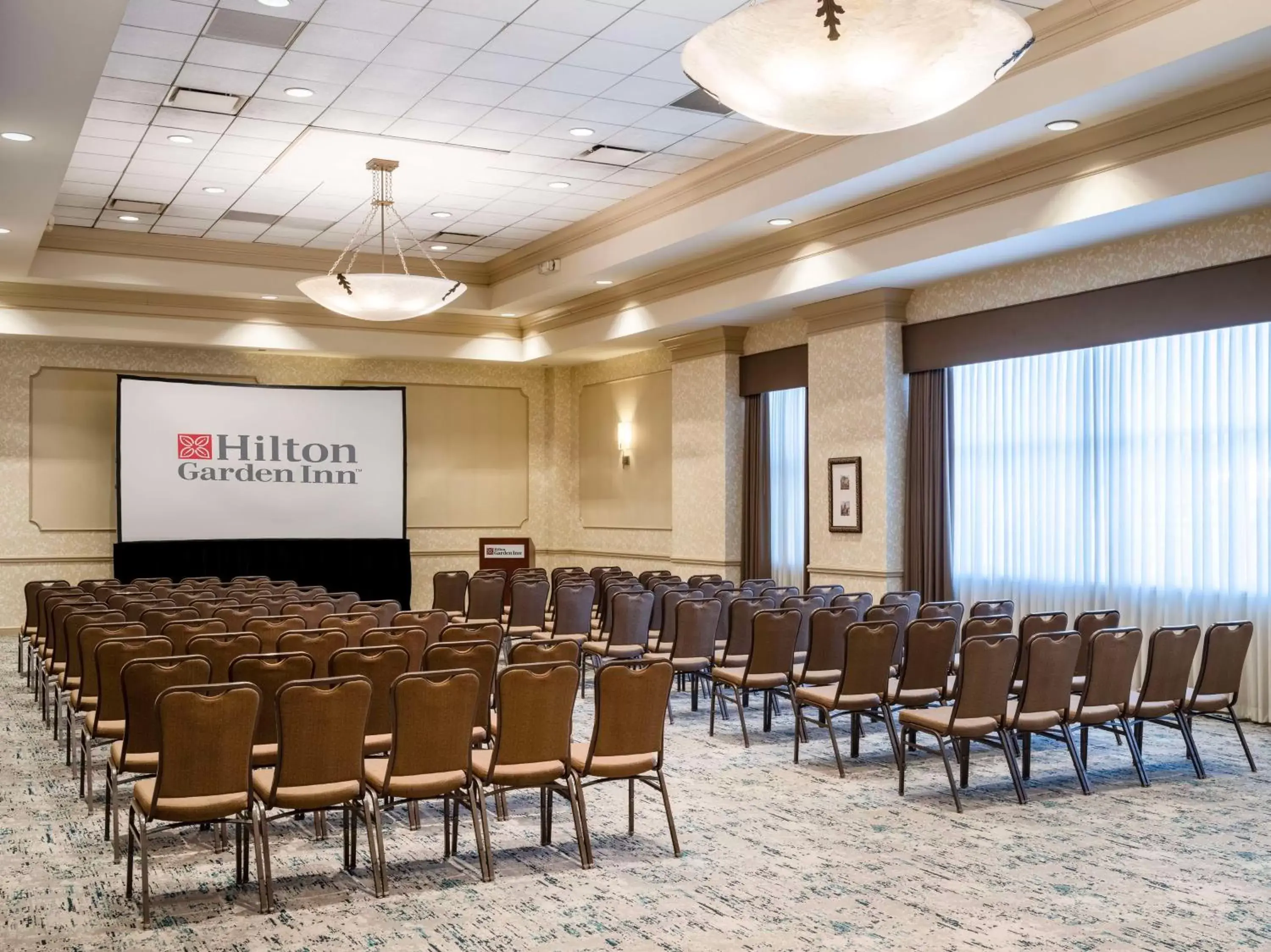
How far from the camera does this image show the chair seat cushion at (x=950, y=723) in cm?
589

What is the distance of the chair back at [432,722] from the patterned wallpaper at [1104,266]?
6097 mm

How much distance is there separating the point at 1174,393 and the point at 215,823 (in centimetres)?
705

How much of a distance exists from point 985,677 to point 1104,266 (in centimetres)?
430

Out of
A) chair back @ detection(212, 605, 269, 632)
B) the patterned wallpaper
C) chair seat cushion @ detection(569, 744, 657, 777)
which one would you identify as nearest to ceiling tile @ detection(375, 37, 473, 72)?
chair back @ detection(212, 605, 269, 632)

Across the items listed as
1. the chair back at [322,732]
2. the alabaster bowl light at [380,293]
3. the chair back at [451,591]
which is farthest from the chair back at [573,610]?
the chair back at [322,732]

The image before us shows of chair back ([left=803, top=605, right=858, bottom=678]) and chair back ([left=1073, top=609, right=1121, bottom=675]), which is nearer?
chair back ([left=1073, top=609, right=1121, bottom=675])

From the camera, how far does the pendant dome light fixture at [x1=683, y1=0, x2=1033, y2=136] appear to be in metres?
4.36

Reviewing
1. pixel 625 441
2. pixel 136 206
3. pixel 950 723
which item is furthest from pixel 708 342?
pixel 950 723

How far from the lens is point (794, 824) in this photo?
5598 mm

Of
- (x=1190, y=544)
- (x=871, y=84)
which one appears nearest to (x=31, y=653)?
(x=871, y=84)

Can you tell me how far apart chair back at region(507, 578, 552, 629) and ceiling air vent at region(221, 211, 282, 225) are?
188 inches

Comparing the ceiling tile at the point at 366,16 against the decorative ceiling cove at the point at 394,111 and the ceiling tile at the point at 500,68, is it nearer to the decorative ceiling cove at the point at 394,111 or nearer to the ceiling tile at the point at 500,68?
the decorative ceiling cove at the point at 394,111

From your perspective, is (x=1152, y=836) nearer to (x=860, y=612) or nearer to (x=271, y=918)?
(x=860, y=612)

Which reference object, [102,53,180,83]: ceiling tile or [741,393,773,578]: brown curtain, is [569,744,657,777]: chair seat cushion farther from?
[741,393,773,578]: brown curtain
